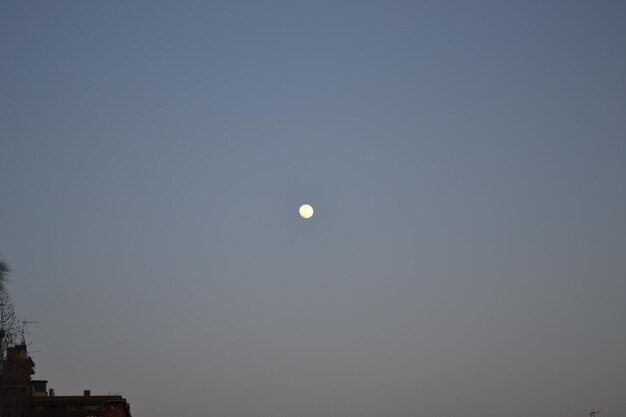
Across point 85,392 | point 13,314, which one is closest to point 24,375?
point 13,314

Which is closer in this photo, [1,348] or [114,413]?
[1,348]

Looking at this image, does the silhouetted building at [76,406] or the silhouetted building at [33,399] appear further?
the silhouetted building at [76,406]

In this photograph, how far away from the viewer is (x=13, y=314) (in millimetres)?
71312

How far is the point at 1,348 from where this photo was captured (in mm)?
68938

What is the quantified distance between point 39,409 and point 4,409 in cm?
2631

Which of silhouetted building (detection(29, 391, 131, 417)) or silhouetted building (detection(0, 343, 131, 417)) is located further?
silhouetted building (detection(29, 391, 131, 417))

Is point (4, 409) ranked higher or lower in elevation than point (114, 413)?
lower

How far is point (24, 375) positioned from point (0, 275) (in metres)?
11.2

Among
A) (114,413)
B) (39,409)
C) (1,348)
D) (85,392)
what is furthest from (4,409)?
(85,392)

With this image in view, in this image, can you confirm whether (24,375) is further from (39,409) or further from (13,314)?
(39,409)

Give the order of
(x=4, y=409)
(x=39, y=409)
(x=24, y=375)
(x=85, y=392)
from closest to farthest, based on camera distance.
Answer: (x=4, y=409)
(x=24, y=375)
(x=39, y=409)
(x=85, y=392)

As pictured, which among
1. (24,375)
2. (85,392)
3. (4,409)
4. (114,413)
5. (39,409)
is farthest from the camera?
(85,392)

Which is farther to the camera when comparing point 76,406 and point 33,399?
point 76,406

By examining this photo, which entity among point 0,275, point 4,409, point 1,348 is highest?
point 0,275
